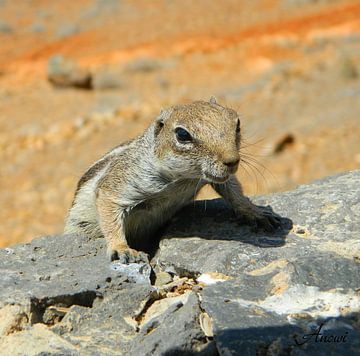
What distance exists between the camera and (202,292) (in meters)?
3.94

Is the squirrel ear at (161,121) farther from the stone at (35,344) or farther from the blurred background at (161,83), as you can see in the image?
the stone at (35,344)

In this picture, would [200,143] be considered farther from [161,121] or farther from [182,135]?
[161,121]

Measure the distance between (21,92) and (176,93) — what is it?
4.17m

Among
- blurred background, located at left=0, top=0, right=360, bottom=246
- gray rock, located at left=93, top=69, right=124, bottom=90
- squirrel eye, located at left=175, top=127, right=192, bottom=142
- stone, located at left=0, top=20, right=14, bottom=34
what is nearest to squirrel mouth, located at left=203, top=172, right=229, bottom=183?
Answer: squirrel eye, located at left=175, top=127, right=192, bottom=142

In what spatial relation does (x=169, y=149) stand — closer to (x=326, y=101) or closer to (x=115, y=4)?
(x=326, y=101)

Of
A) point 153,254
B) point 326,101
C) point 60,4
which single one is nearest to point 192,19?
point 60,4

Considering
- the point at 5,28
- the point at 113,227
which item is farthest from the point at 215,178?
the point at 5,28

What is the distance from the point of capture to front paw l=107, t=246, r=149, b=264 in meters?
4.48

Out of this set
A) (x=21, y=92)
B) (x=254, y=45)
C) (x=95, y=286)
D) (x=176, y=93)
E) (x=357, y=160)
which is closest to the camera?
(x=95, y=286)

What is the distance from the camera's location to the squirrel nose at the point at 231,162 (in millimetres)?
4211

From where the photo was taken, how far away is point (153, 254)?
492cm

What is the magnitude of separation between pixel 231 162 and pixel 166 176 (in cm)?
65

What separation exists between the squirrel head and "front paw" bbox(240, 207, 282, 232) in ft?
2.11

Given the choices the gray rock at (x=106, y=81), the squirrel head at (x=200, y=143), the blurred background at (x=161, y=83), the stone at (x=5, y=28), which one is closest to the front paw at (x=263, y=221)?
the squirrel head at (x=200, y=143)
